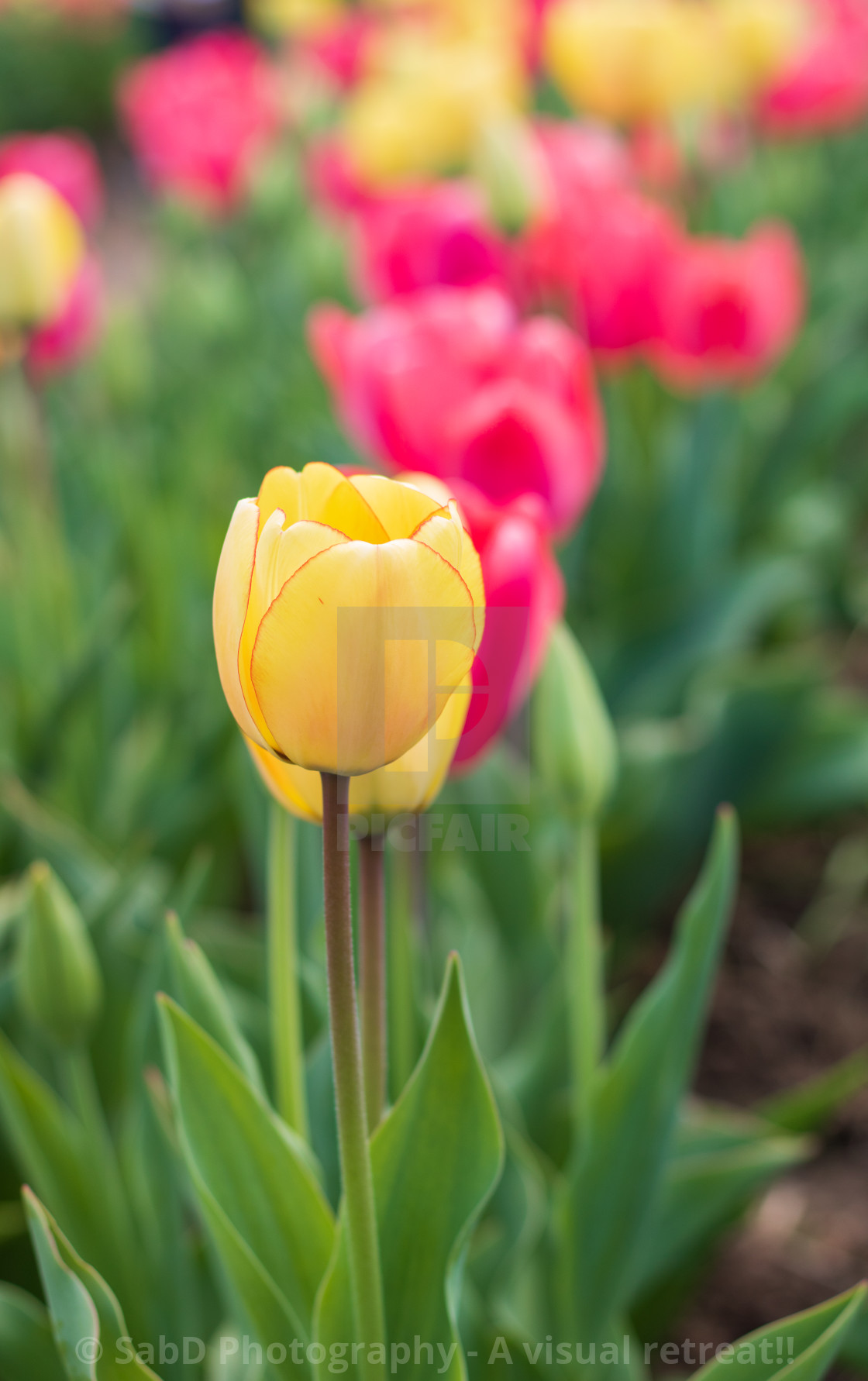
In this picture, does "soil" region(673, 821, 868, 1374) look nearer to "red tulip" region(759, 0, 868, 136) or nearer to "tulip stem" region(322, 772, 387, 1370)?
"tulip stem" region(322, 772, 387, 1370)

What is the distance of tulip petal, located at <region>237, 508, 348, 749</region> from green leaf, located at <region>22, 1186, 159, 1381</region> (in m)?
0.19

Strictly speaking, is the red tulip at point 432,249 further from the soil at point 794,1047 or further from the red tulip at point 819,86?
the red tulip at point 819,86

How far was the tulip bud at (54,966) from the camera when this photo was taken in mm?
540

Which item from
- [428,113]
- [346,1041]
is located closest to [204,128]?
[428,113]

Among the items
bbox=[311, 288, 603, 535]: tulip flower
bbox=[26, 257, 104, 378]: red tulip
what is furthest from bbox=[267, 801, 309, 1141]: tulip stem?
bbox=[26, 257, 104, 378]: red tulip

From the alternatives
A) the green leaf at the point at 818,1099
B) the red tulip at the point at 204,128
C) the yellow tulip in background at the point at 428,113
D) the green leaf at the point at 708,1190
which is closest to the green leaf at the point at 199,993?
the green leaf at the point at 708,1190

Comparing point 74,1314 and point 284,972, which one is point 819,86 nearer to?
point 284,972

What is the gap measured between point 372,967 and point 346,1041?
3.8 inches

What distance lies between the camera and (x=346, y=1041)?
1.10 ft

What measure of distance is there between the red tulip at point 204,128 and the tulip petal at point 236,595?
1.79 m

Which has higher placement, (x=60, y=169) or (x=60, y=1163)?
(x=60, y=169)

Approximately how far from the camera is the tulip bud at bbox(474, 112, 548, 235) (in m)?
1.02

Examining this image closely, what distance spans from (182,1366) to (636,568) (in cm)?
86

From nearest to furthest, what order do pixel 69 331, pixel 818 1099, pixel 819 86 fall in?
pixel 818 1099, pixel 69 331, pixel 819 86
